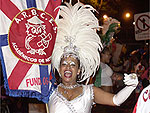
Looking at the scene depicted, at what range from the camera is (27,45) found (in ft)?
9.13

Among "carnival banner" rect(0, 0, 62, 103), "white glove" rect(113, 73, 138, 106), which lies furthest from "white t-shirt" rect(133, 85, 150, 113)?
"carnival banner" rect(0, 0, 62, 103)

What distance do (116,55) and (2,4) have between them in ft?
30.4

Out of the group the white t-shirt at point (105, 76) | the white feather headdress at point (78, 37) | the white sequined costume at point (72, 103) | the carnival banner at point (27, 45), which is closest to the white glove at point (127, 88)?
the white sequined costume at point (72, 103)

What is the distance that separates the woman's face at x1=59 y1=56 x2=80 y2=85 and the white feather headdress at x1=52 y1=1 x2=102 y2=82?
0.09m

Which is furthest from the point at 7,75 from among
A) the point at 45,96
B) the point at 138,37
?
the point at 138,37

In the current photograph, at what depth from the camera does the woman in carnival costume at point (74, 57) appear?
9.73ft

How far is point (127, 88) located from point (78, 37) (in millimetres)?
834

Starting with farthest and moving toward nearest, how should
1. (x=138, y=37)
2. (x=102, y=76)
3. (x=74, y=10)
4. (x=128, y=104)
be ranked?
(x=138, y=37), (x=128, y=104), (x=102, y=76), (x=74, y=10)

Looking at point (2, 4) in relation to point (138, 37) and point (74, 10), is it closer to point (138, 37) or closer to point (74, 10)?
point (74, 10)

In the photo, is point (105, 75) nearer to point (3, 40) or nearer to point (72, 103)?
point (72, 103)

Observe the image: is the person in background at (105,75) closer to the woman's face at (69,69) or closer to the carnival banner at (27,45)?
the woman's face at (69,69)

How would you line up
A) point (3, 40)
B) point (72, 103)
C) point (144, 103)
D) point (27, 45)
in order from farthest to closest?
point (72, 103)
point (27, 45)
point (3, 40)
point (144, 103)

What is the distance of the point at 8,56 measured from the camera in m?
2.71

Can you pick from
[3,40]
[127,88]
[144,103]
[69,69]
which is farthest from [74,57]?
[144,103]
